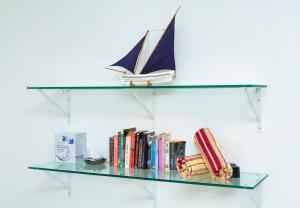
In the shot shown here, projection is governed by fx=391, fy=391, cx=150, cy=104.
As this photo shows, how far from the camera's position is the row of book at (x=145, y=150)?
1.97 m

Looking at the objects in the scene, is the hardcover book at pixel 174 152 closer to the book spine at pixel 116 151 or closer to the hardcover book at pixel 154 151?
the hardcover book at pixel 154 151

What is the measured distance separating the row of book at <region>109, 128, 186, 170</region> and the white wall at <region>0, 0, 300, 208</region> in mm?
104

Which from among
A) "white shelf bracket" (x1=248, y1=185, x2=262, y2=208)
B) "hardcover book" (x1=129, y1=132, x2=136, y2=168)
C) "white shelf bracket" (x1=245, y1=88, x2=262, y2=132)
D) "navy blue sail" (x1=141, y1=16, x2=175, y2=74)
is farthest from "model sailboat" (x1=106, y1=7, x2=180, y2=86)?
"white shelf bracket" (x1=248, y1=185, x2=262, y2=208)

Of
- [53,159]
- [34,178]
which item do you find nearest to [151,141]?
[53,159]

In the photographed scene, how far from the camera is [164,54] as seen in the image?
1.96 m

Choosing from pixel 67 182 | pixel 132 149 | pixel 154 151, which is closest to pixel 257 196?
pixel 154 151

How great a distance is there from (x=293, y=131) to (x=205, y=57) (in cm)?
56

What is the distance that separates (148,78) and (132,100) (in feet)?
0.84

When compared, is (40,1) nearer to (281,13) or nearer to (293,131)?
(281,13)

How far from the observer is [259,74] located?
1.88 metres

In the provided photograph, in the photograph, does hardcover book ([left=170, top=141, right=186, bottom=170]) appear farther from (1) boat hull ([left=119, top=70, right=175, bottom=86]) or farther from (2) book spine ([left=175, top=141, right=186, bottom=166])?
(1) boat hull ([left=119, top=70, right=175, bottom=86])

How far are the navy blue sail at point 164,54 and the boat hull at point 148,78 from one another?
0.04m

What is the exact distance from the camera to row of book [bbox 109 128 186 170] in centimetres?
197

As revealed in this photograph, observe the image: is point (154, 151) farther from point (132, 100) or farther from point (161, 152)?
point (132, 100)
